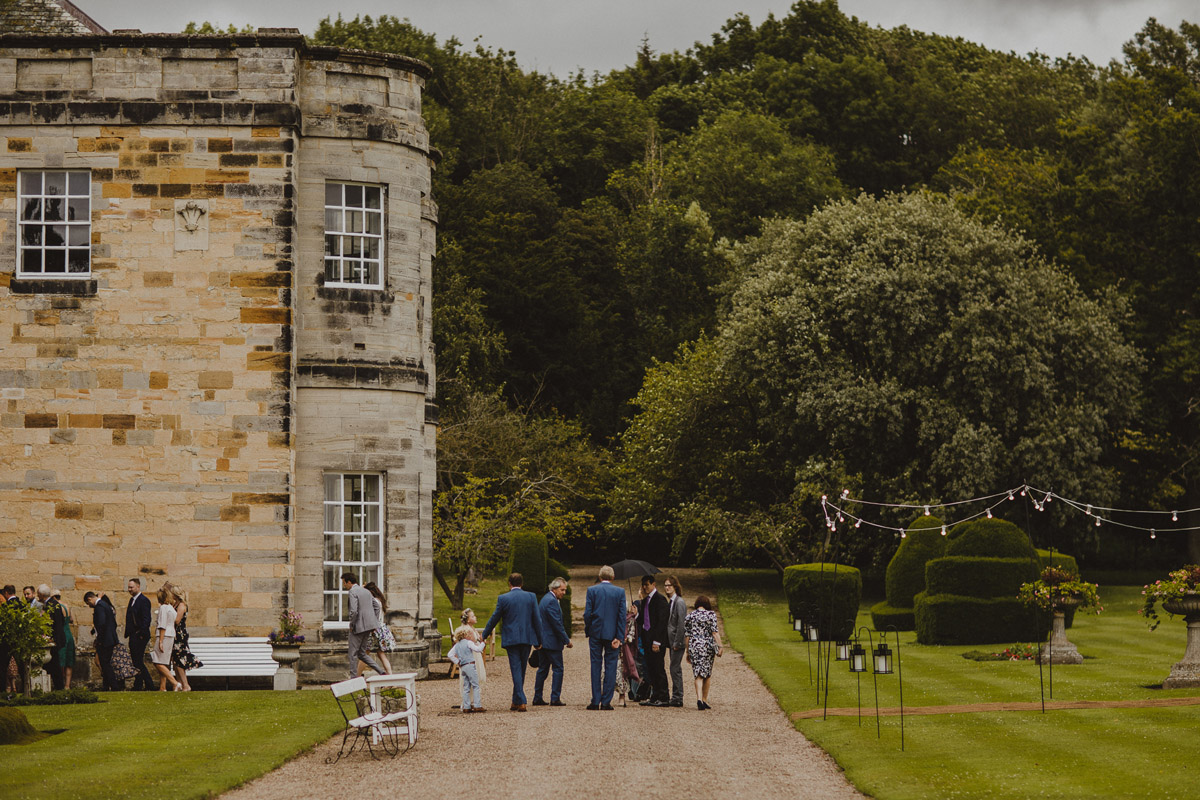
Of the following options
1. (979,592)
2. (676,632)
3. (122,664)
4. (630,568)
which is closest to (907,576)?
(979,592)

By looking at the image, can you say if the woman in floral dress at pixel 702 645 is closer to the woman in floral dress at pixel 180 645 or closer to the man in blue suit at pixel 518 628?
the man in blue suit at pixel 518 628

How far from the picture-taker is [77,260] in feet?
71.3

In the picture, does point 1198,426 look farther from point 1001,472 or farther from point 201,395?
point 201,395

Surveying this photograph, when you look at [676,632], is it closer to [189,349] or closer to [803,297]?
[189,349]

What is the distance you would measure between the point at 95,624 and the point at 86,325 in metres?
4.83

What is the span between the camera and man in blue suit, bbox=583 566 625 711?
57.8 ft

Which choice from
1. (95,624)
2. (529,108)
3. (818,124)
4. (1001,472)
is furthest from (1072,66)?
(95,624)

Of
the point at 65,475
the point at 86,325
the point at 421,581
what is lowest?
the point at 421,581

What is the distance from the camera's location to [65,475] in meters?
21.2

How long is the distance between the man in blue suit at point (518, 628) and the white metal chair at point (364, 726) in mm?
2518

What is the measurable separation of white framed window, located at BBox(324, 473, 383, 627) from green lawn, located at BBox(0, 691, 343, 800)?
9.36 ft

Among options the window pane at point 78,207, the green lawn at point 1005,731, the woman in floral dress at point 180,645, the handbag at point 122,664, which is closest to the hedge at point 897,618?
the green lawn at point 1005,731

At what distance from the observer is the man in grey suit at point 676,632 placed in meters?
17.9

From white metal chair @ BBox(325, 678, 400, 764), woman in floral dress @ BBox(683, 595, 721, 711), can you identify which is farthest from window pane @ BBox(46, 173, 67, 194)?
woman in floral dress @ BBox(683, 595, 721, 711)
